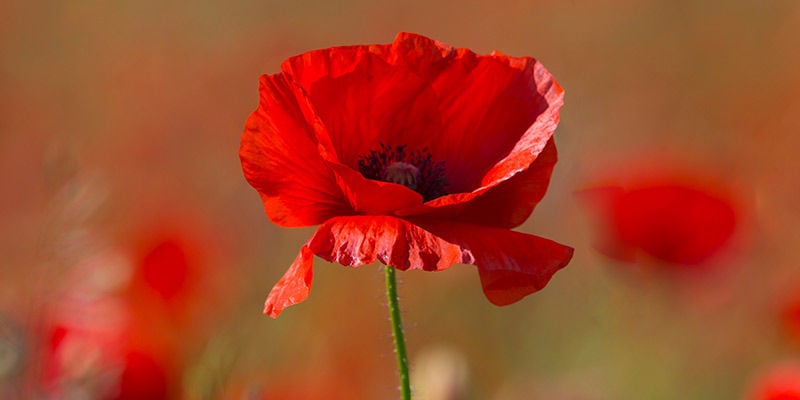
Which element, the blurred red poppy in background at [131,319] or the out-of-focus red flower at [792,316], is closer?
the blurred red poppy in background at [131,319]

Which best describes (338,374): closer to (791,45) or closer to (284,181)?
(284,181)

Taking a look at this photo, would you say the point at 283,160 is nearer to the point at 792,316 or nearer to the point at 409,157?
the point at 409,157

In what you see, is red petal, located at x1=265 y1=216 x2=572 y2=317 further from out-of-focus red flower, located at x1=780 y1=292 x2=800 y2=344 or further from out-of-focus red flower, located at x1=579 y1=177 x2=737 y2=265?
out-of-focus red flower, located at x1=780 y1=292 x2=800 y2=344

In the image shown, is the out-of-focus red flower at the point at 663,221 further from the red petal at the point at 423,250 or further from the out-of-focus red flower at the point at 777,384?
the red petal at the point at 423,250

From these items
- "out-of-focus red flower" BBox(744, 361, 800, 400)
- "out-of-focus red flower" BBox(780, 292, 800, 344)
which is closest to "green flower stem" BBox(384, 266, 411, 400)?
"out-of-focus red flower" BBox(744, 361, 800, 400)

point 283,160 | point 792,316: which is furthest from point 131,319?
point 792,316

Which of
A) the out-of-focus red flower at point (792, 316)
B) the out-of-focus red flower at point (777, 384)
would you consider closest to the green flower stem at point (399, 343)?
the out-of-focus red flower at point (777, 384)
